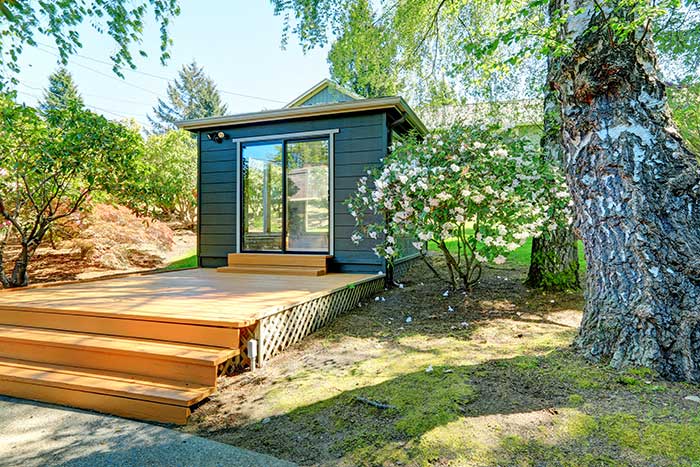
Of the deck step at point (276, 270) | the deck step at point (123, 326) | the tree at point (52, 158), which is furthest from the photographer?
the deck step at point (276, 270)

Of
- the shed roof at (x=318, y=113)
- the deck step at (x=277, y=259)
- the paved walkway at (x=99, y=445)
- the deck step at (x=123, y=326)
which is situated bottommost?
the paved walkway at (x=99, y=445)

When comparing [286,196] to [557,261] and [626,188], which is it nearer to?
[557,261]

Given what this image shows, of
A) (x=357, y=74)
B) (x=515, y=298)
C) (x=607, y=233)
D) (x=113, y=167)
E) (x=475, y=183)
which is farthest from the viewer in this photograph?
(x=357, y=74)

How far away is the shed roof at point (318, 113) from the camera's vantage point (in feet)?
17.4

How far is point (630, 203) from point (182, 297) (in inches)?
142

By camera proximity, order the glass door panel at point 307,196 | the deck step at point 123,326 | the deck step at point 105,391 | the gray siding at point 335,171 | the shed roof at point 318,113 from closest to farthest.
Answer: the deck step at point 105,391, the deck step at point 123,326, the shed roof at point 318,113, the gray siding at point 335,171, the glass door panel at point 307,196

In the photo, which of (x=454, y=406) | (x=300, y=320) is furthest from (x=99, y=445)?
(x=454, y=406)

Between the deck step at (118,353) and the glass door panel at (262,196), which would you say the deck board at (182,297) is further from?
the glass door panel at (262,196)

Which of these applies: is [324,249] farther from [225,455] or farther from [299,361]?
[225,455]

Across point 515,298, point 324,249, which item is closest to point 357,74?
point 324,249

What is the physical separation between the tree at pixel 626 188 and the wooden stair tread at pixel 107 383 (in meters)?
2.41

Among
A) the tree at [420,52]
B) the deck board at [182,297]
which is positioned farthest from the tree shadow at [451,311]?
the tree at [420,52]

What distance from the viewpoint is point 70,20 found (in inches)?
135

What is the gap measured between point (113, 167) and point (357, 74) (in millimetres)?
4566
